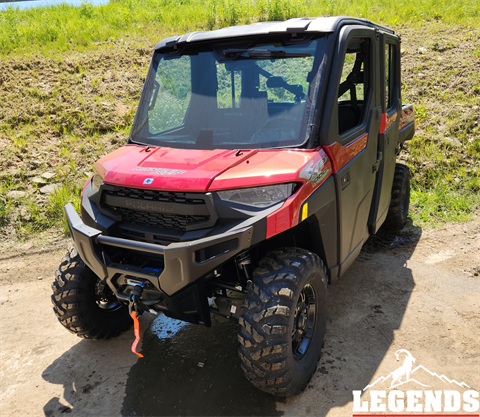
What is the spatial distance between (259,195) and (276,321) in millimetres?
737

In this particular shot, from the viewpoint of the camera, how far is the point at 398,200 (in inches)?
196

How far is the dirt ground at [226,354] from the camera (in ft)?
9.45

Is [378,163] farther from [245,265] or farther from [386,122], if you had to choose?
[245,265]

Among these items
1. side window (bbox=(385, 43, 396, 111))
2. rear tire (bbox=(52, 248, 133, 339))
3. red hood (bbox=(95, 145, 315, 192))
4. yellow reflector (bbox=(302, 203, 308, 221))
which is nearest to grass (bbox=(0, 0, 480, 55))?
side window (bbox=(385, 43, 396, 111))

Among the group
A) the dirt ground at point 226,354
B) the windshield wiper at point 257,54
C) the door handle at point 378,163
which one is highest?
the windshield wiper at point 257,54

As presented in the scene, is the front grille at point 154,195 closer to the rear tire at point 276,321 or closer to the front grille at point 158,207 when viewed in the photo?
the front grille at point 158,207

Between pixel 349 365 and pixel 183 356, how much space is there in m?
1.23

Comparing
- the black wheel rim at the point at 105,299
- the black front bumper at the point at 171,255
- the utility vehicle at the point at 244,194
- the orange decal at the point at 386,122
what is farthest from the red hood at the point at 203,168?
the orange decal at the point at 386,122

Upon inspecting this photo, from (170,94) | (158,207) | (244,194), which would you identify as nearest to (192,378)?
(158,207)

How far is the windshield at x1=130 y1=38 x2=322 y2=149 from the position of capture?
9.60 feet

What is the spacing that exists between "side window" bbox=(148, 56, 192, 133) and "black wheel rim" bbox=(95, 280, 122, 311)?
4.25ft

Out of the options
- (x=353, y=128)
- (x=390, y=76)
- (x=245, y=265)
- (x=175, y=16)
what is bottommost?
(x=245, y=265)

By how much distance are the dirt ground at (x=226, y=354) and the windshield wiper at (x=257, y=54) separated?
2134 mm

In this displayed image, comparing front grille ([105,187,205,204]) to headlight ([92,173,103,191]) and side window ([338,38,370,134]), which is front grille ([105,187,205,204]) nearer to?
headlight ([92,173,103,191])
